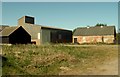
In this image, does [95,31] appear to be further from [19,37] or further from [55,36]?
[19,37]

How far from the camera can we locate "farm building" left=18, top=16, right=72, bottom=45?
49250mm

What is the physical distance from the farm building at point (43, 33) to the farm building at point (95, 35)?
11.2 feet

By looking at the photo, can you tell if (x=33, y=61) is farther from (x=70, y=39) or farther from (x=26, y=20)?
(x=70, y=39)

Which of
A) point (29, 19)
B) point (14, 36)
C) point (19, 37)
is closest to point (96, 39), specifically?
point (29, 19)

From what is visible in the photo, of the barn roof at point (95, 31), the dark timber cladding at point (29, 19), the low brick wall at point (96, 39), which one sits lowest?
the low brick wall at point (96, 39)

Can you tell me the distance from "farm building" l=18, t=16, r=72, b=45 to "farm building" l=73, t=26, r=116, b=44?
342 centimetres

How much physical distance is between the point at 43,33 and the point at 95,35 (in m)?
15.2

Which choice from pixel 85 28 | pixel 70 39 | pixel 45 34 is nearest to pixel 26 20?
pixel 45 34

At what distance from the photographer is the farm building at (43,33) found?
49.2m

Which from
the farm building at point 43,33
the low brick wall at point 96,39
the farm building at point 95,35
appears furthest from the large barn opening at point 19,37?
the farm building at point 95,35

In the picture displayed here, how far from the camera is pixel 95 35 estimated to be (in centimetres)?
5650

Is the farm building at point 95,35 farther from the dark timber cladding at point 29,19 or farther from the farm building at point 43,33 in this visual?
the dark timber cladding at point 29,19

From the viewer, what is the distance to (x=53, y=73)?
34.7 feet

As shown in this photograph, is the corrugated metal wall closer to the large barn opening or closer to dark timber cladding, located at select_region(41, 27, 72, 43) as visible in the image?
dark timber cladding, located at select_region(41, 27, 72, 43)
